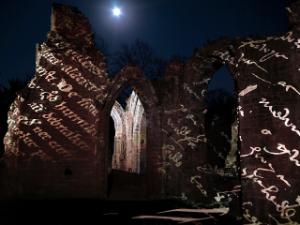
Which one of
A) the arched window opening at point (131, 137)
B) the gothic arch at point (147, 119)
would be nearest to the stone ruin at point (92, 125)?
the gothic arch at point (147, 119)

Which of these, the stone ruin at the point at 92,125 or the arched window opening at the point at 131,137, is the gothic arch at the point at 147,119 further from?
the arched window opening at the point at 131,137

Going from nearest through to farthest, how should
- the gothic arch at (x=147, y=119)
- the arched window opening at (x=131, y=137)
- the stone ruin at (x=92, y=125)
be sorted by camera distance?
the stone ruin at (x=92, y=125) < the gothic arch at (x=147, y=119) < the arched window opening at (x=131, y=137)

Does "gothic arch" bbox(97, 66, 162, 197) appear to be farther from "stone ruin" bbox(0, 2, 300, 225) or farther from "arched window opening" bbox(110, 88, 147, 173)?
"arched window opening" bbox(110, 88, 147, 173)

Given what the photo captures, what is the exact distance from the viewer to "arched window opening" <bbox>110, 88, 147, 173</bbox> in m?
17.0

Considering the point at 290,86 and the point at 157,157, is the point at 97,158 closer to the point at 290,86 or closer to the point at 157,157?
the point at 157,157

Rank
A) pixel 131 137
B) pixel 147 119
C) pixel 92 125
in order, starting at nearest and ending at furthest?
pixel 92 125 < pixel 147 119 < pixel 131 137

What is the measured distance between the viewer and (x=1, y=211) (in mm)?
8508

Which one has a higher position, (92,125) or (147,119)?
(147,119)

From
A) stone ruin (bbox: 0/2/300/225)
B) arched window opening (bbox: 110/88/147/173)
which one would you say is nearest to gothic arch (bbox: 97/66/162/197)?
stone ruin (bbox: 0/2/300/225)

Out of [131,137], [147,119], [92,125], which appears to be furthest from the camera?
[131,137]

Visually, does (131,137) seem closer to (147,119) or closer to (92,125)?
(147,119)

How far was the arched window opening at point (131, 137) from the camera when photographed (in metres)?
17.0

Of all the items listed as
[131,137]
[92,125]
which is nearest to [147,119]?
[92,125]

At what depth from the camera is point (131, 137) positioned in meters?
17.6
